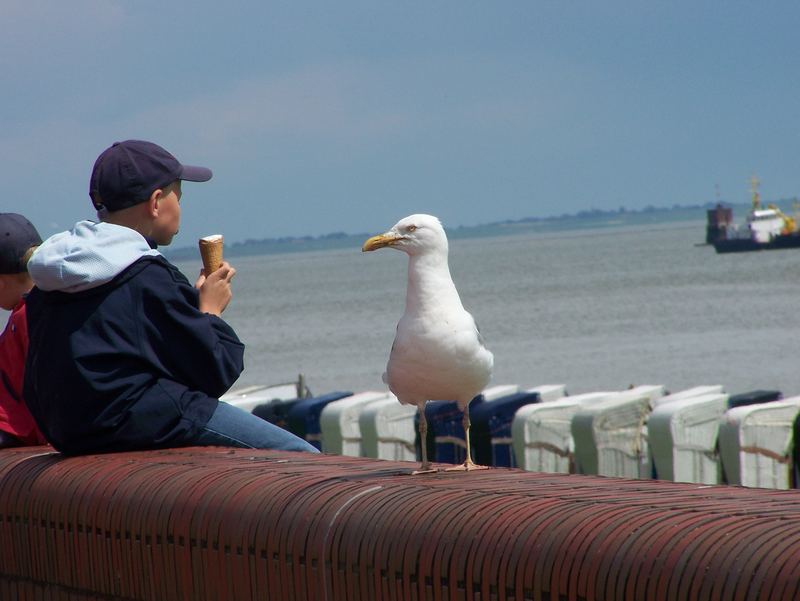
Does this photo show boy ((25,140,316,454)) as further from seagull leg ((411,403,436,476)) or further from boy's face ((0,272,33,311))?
boy's face ((0,272,33,311))

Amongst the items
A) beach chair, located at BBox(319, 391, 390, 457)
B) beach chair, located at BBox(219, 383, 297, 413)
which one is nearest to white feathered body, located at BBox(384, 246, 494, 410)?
beach chair, located at BBox(319, 391, 390, 457)

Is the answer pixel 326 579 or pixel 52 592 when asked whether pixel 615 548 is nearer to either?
pixel 326 579

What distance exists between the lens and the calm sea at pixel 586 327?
35.6m

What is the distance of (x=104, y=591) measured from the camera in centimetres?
335

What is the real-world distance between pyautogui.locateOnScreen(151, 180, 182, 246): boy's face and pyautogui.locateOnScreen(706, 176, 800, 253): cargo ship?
98887 mm

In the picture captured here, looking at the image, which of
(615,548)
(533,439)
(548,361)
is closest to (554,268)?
(548,361)

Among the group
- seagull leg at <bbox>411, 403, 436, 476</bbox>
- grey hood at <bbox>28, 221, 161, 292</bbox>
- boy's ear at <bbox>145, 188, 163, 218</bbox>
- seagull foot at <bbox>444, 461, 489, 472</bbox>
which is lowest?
seagull foot at <bbox>444, 461, 489, 472</bbox>

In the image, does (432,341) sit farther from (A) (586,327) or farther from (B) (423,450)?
(A) (586,327)

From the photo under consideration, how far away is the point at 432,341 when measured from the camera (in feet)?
11.4

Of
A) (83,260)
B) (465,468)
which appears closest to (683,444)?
(465,468)

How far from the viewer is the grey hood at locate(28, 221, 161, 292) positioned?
3.82m

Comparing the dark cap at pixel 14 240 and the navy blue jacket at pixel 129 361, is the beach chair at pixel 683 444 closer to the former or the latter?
the dark cap at pixel 14 240

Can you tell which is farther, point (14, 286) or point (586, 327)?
point (586, 327)

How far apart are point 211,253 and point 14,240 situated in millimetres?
1157
